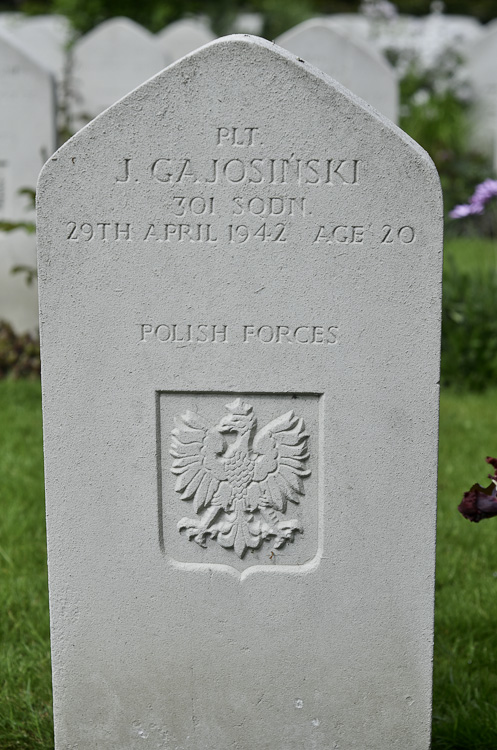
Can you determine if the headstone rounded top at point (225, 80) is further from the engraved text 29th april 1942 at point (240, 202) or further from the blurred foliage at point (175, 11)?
the blurred foliage at point (175, 11)

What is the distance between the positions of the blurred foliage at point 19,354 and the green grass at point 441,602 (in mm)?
881

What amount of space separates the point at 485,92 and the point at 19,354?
8.19 meters

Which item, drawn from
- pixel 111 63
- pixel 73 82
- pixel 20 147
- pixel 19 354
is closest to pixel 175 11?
pixel 111 63

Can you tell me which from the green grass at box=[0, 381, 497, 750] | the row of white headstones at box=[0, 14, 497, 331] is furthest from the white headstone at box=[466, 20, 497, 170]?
the green grass at box=[0, 381, 497, 750]

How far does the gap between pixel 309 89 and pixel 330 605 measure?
1188mm

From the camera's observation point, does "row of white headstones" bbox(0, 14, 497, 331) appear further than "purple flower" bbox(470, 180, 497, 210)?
Yes

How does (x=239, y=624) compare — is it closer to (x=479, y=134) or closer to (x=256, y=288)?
(x=256, y=288)

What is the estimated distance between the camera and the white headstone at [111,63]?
25.6 ft

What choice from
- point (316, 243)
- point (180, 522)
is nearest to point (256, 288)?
point (316, 243)

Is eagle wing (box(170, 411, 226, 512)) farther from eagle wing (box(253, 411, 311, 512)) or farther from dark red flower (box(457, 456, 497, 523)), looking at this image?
dark red flower (box(457, 456, 497, 523))

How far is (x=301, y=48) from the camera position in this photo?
700cm

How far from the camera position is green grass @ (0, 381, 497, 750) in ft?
7.87

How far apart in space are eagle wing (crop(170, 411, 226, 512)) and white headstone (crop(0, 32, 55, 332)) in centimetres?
367

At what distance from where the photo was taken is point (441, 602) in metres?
3.05
